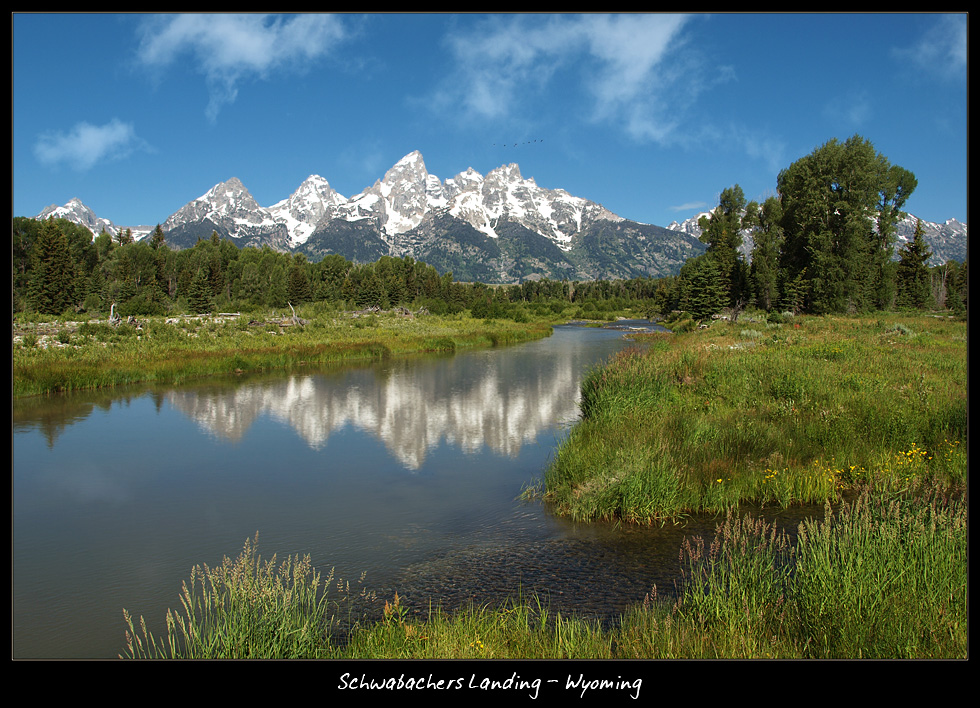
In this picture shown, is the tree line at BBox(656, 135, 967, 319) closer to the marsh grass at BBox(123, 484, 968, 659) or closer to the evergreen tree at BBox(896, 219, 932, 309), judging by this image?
the evergreen tree at BBox(896, 219, 932, 309)

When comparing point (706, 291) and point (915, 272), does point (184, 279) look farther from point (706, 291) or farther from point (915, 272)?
point (915, 272)

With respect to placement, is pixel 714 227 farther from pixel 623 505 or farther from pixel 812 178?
pixel 623 505

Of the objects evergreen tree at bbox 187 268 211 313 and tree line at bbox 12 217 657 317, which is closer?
tree line at bbox 12 217 657 317

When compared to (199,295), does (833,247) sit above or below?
above

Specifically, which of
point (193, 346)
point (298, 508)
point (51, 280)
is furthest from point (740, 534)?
point (51, 280)

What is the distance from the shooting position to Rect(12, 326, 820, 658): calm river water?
8055 mm

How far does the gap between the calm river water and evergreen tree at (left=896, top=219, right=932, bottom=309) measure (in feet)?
164

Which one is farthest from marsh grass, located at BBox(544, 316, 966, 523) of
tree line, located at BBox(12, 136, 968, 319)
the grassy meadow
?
tree line, located at BBox(12, 136, 968, 319)

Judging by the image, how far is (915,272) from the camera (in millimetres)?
59062

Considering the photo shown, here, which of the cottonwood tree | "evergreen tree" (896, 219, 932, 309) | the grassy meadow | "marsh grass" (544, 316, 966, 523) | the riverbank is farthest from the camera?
"evergreen tree" (896, 219, 932, 309)

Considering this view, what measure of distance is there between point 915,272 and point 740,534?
6565 cm
